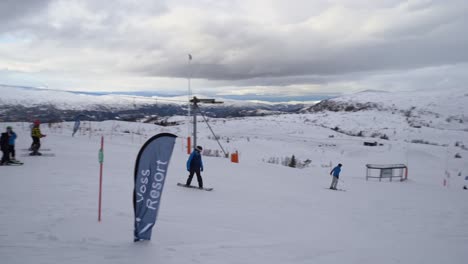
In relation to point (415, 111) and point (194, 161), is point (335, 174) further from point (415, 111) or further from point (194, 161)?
point (415, 111)

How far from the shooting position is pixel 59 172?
1255cm

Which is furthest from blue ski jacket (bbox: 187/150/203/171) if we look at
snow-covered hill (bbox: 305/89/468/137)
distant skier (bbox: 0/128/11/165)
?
snow-covered hill (bbox: 305/89/468/137)

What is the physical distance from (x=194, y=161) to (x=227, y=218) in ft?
11.2

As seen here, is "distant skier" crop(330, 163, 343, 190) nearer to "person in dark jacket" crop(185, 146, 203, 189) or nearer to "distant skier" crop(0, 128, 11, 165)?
"person in dark jacket" crop(185, 146, 203, 189)

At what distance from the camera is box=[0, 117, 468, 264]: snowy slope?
20.1 feet

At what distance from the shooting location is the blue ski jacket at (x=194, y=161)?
1172 centimetres

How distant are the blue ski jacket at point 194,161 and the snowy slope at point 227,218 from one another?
928 millimetres

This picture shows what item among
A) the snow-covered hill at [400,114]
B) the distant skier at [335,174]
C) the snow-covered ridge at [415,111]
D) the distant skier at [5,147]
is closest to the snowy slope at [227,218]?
the distant skier at [335,174]

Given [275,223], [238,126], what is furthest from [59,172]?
[238,126]

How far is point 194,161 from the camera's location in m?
11.9

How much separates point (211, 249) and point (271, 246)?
1.42 metres

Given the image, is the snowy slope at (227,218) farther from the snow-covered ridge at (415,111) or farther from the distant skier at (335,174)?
the snow-covered ridge at (415,111)

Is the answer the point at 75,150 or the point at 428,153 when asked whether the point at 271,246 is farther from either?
the point at 428,153

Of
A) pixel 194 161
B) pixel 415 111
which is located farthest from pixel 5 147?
pixel 415 111
